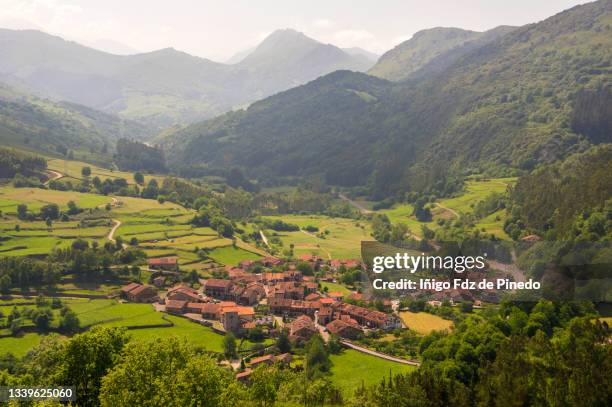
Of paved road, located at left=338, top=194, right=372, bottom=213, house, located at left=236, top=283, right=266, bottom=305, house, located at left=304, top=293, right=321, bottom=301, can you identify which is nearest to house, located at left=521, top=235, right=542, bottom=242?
house, located at left=304, top=293, right=321, bottom=301

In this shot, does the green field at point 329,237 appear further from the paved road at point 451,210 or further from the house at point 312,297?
the house at point 312,297

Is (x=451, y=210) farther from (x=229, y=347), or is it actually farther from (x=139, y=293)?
(x=229, y=347)

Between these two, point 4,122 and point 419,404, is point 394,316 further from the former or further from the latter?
point 4,122

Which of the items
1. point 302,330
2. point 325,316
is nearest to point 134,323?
point 302,330

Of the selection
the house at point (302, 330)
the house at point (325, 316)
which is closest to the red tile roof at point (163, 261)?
the house at point (325, 316)

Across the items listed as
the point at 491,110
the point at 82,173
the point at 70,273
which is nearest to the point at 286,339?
the point at 70,273
